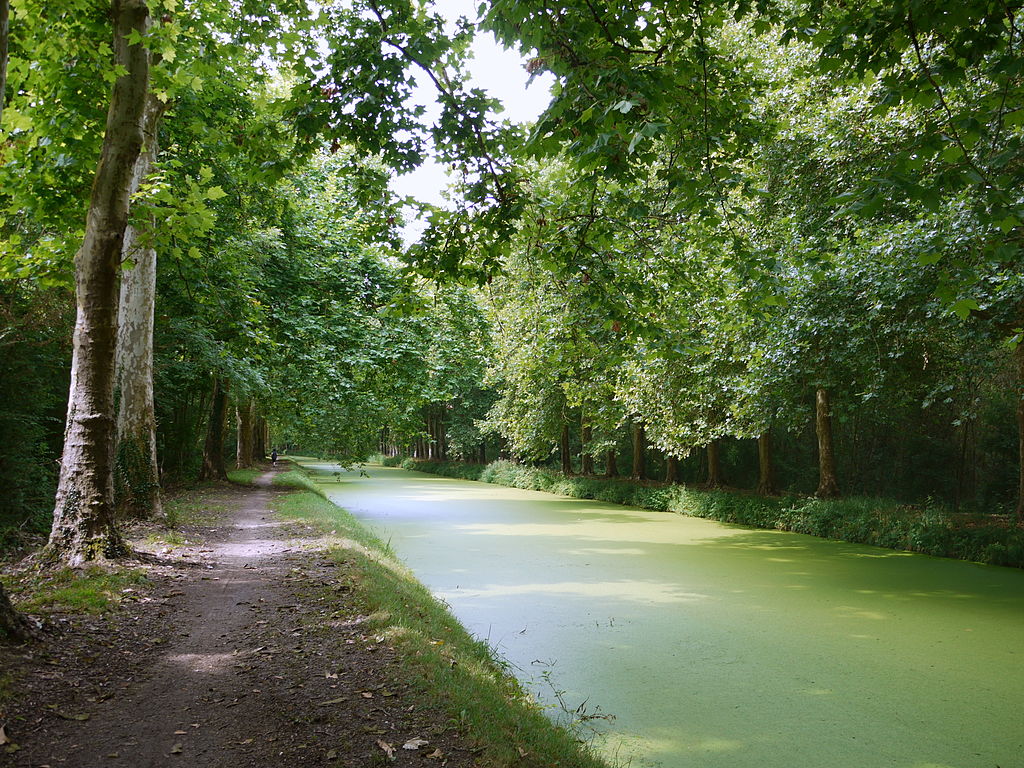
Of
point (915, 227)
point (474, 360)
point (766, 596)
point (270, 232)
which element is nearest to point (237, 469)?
point (474, 360)

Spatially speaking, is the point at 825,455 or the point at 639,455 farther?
the point at 639,455

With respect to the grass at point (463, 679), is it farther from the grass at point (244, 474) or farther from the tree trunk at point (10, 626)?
the grass at point (244, 474)

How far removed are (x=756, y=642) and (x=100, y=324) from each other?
17.8ft

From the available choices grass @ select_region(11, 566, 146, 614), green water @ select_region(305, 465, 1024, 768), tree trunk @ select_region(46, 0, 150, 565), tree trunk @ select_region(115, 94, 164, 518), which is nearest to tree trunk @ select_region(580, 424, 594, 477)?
green water @ select_region(305, 465, 1024, 768)

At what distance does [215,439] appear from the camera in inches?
568

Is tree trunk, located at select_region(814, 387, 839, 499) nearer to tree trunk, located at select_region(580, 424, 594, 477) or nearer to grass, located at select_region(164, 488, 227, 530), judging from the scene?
tree trunk, located at select_region(580, 424, 594, 477)

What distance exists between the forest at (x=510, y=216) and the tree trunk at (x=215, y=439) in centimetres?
157

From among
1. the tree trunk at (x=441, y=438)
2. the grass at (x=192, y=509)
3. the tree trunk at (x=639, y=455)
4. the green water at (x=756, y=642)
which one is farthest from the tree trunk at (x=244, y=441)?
the tree trunk at (x=441, y=438)

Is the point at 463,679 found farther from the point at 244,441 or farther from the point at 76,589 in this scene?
the point at 244,441

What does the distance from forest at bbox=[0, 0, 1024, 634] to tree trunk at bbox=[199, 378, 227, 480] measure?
1.57 metres

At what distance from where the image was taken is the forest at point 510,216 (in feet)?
10.6

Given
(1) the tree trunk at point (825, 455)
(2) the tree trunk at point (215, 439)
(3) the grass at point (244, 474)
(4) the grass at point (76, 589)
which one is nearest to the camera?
(4) the grass at point (76, 589)

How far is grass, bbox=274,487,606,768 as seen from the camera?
105 inches

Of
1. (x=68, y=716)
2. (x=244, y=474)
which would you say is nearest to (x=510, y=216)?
(x=68, y=716)
